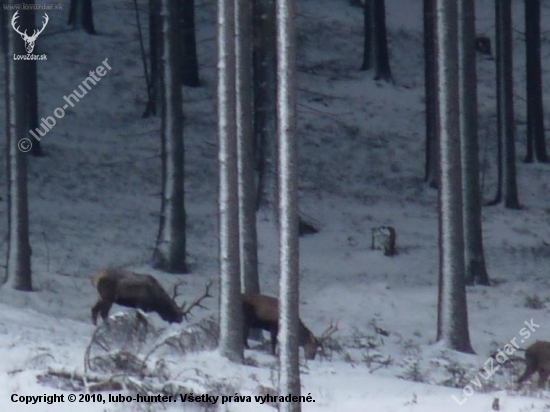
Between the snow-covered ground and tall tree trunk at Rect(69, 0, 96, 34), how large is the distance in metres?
0.56

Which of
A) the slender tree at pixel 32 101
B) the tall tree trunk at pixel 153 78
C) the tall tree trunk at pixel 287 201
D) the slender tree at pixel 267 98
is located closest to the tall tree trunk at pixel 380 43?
the tall tree trunk at pixel 153 78

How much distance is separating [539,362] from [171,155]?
8.69 metres

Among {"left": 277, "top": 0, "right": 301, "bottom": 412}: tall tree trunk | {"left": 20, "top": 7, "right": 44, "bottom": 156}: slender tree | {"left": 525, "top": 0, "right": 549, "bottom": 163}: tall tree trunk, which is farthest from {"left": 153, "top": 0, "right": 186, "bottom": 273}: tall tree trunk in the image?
{"left": 525, "top": 0, "right": 549, "bottom": 163}: tall tree trunk

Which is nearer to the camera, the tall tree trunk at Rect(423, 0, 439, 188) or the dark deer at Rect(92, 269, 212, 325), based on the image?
the dark deer at Rect(92, 269, 212, 325)

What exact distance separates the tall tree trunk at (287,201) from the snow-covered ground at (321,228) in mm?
870

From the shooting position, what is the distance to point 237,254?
39.2ft

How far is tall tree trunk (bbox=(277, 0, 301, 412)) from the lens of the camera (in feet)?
29.2

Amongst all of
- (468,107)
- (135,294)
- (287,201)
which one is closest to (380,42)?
(468,107)

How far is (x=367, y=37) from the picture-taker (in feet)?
116

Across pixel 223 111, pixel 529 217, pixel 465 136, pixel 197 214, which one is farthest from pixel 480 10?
pixel 223 111

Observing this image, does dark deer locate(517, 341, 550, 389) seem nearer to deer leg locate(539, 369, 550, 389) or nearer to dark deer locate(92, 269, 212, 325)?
deer leg locate(539, 369, 550, 389)

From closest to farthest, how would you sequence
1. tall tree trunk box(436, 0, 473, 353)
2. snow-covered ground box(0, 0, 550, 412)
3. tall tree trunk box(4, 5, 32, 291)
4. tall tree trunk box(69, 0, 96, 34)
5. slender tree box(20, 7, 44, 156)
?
1. snow-covered ground box(0, 0, 550, 412)
2. tall tree trunk box(436, 0, 473, 353)
3. tall tree trunk box(4, 5, 32, 291)
4. slender tree box(20, 7, 44, 156)
5. tall tree trunk box(69, 0, 96, 34)

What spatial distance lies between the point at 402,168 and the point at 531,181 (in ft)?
11.7

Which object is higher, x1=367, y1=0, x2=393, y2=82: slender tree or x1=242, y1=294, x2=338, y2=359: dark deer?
x1=367, y1=0, x2=393, y2=82: slender tree
